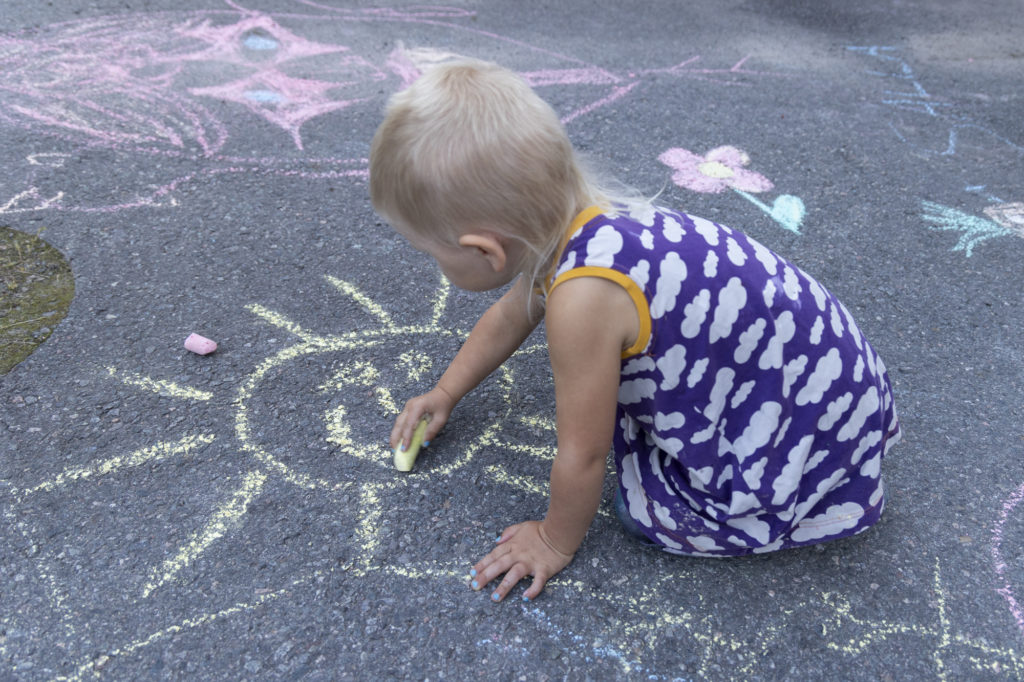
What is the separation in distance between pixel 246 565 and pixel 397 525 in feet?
0.88

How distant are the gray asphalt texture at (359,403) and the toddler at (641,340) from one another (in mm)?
134

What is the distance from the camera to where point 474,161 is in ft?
3.50

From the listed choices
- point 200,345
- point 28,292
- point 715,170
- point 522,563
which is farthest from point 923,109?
point 28,292

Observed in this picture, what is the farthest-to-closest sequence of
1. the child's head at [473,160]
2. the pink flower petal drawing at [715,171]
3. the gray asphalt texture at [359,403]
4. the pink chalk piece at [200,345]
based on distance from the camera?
the pink flower petal drawing at [715,171] → the pink chalk piece at [200,345] → the gray asphalt texture at [359,403] → the child's head at [473,160]

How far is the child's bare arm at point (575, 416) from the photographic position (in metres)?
1.11

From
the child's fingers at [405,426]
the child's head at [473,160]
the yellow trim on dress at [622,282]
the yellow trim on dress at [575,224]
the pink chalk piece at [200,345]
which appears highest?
the child's head at [473,160]

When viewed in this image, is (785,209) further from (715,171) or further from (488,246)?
(488,246)

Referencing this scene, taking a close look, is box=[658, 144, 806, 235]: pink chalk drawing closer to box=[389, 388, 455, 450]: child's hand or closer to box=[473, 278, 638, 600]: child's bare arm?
box=[389, 388, 455, 450]: child's hand

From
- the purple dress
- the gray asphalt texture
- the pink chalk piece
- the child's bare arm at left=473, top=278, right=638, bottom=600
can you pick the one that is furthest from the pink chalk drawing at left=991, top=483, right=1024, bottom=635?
the pink chalk piece

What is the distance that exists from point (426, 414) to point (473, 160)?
A: 67 cm

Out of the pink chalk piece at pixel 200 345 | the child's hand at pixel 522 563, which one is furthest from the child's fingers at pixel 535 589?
the pink chalk piece at pixel 200 345

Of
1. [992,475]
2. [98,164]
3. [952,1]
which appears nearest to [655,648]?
[992,475]

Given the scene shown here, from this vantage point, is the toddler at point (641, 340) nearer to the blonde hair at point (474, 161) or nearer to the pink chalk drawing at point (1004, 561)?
the blonde hair at point (474, 161)

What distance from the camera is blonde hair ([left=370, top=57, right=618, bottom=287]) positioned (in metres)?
1.07
